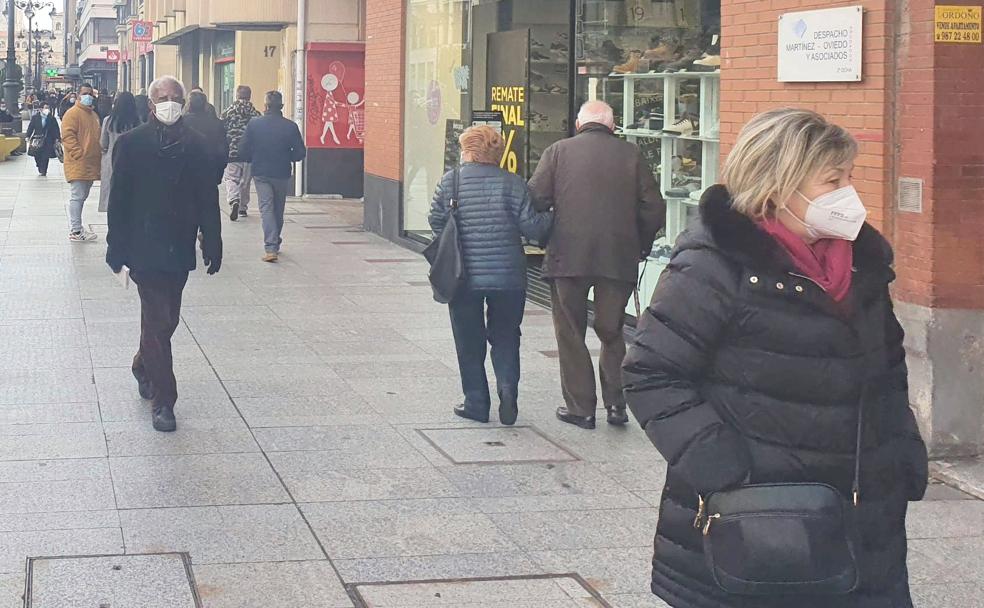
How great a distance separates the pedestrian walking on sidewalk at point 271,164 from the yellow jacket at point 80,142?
6.20 feet

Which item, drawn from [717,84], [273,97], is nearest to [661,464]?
[717,84]

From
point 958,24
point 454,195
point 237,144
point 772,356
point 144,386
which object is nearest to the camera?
point 772,356

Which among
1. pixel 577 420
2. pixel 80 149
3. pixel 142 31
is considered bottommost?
pixel 577 420

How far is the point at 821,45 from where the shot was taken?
314 inches

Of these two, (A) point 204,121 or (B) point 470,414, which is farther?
(A) point 204,121

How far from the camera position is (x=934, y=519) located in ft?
20.9

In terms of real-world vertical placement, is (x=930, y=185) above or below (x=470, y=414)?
above

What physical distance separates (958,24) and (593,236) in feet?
6.84

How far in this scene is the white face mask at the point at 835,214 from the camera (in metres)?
3.11

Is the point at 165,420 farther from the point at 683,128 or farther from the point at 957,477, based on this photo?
the point at 683,128

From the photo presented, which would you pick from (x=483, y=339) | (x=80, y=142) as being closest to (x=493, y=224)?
(x=483, y=339)

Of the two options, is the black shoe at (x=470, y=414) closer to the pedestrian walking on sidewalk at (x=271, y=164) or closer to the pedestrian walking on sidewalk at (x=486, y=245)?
the pedestrian walking on sidewalk at (x=486, y=245)

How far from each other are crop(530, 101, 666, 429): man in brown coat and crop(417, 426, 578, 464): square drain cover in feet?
1.30

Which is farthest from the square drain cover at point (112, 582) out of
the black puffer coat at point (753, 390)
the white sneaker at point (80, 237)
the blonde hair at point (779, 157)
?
the white sneaker at point (80, 237)
